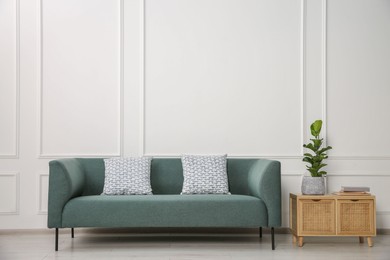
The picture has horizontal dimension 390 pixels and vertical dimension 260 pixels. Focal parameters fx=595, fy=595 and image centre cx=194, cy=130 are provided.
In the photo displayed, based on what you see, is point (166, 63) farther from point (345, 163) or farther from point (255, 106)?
point (345, 163)

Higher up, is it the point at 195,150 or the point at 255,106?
the point at 255,106

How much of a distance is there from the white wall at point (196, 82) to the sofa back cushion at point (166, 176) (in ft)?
1.02

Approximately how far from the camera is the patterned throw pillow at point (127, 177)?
5242mm

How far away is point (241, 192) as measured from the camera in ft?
18.0

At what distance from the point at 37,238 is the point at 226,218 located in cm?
183

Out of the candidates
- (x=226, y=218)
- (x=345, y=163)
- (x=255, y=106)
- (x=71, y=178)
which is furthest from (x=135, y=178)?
(x=345, y=163)

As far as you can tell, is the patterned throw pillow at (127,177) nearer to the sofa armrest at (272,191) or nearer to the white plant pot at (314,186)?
the sofa armrest at (272,191)

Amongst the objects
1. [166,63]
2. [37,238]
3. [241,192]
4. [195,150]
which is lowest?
[37,238]

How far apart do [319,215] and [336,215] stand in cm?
15

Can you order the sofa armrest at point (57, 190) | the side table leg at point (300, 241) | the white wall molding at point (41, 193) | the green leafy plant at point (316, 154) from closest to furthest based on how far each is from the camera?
the sofa armrest at point (57, 190)
the side table leg at point (300, 241)
the green leafy plant at point (316, 154)
the white wall molding at point (41, 193)

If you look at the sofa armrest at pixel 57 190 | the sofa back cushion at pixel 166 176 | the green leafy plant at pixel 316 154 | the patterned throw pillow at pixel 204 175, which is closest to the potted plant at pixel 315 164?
the green leafy plant at pixel 316 154

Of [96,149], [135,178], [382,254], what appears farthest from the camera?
[96,149]

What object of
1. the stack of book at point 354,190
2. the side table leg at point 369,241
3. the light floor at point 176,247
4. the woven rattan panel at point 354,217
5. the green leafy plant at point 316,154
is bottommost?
the light floor at point 176,247

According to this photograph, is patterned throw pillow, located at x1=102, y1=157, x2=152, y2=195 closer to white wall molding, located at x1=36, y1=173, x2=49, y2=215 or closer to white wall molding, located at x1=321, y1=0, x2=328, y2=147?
Answer: white wall molding, located at x1=36, y1=173, x2=49, y2=215
